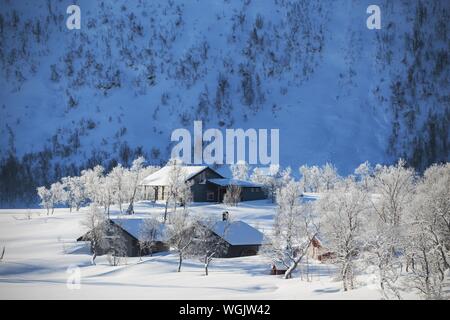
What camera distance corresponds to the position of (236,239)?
56.6 meters

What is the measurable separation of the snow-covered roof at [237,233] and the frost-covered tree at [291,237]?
439 centimetres

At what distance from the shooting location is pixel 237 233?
57.5 m

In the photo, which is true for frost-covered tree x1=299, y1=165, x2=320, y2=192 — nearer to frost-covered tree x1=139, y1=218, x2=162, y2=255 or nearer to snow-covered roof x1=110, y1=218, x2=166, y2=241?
snow-covered roof x1=110, y1=218, x2=166, y2=241

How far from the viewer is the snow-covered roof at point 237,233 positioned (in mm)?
56128

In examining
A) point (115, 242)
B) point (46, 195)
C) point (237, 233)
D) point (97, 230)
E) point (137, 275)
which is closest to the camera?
point (137, 275)

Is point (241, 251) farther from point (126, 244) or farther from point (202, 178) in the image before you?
point (202, 178)

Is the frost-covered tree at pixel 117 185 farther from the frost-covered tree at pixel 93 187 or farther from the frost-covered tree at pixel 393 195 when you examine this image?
the frost-covered tree at pixel 393 195

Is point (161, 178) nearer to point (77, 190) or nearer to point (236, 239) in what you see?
point (77, 190)

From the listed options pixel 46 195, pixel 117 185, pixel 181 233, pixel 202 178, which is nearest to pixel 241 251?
pixel 181 233

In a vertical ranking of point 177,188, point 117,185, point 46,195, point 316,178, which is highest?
point 316,178

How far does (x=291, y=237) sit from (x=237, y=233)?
902 cm

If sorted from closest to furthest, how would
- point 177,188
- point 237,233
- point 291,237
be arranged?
point 291,237 < point 237,233 < point 177,188

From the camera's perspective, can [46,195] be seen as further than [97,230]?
Yes
